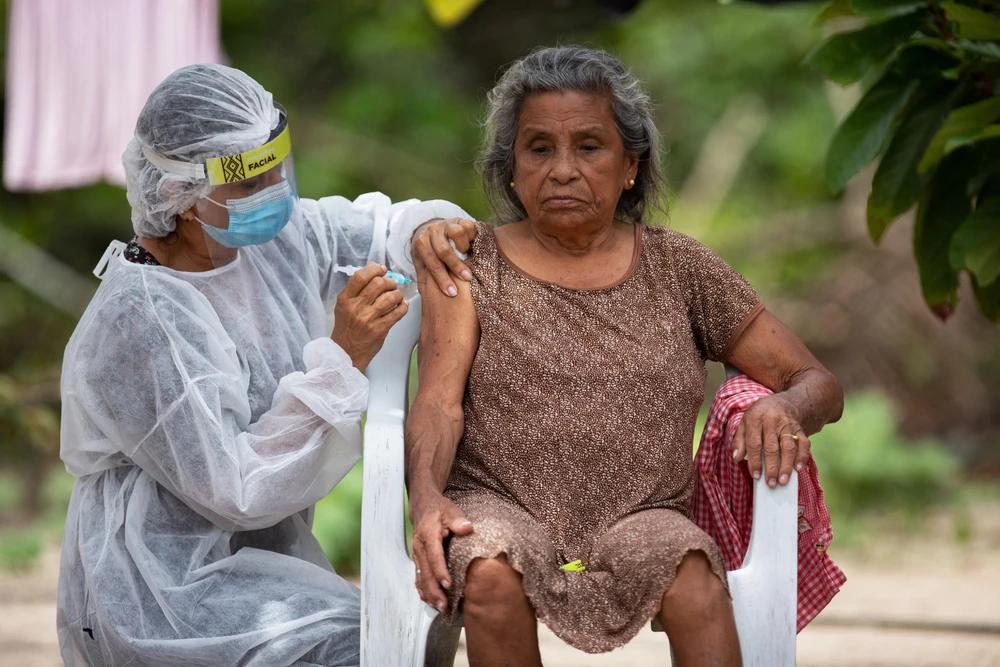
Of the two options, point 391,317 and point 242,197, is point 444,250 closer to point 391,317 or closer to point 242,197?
point 391,317

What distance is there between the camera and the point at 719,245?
848 cm

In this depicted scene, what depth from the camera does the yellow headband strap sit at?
2678mm

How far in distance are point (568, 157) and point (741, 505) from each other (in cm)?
93

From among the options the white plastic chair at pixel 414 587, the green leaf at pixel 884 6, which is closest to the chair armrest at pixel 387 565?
the white plastic chair at pixel 414 587

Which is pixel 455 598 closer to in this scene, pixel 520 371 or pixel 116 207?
pixel 520 371

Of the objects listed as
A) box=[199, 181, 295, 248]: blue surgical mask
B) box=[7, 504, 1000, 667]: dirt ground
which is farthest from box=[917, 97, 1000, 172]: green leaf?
box=[7, 504, 1000, 667]: dirt ground

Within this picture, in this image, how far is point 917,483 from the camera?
252 inches

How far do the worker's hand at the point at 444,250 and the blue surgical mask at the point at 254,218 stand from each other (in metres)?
0.35

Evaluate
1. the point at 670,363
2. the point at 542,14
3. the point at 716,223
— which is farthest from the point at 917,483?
the point at 542,14

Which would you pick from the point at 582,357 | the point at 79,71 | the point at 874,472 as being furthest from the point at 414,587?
the point at 874,472

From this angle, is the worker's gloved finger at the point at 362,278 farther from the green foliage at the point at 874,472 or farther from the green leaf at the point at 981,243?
the green foliage at the point at 874,472

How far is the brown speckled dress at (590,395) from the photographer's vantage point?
2.69 m

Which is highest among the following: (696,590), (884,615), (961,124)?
(961,124)

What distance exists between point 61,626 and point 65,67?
346 centimetres
